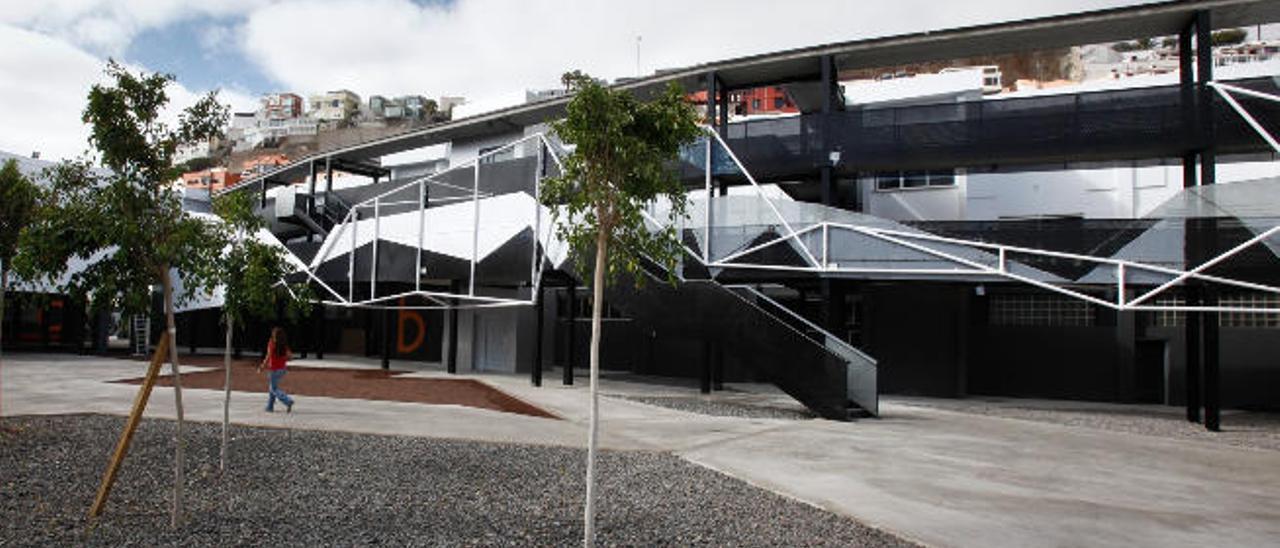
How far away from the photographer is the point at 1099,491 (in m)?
9.76

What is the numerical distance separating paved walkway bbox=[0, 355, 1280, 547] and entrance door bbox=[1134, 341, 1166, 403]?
9025 millimetres

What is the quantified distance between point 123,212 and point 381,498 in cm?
359

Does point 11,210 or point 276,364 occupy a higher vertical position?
point 11,210

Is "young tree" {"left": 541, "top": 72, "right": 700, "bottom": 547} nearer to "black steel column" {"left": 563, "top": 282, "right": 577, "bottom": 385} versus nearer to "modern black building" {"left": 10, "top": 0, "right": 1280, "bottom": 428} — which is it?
"modern black building" {"left": 10, "top": 0, "right": 1280, "bottom": 428}

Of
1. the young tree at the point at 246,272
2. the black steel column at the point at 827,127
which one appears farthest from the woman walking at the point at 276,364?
the black steel column at the point at 827,127

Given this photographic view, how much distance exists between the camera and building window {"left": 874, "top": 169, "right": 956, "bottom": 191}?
26.3m

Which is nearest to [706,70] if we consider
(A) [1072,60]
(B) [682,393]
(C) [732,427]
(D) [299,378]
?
(B) [682,393]

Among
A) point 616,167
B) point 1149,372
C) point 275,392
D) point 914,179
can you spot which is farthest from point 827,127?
point 616,167

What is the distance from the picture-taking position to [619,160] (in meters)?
6.61

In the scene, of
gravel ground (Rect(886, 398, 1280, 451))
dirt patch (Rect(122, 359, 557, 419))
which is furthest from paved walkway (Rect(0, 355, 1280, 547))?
gravel ground (Rect(886, 398, 1280, 451))

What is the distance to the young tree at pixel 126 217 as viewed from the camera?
23.2ft

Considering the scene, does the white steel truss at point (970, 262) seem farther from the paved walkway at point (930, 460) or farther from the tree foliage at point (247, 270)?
the tree foliage at point (247, 270)

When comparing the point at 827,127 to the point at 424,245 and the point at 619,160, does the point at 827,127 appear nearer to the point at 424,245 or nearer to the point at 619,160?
the point at 424,245

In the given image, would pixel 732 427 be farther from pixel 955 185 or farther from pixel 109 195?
pixel 955 185
